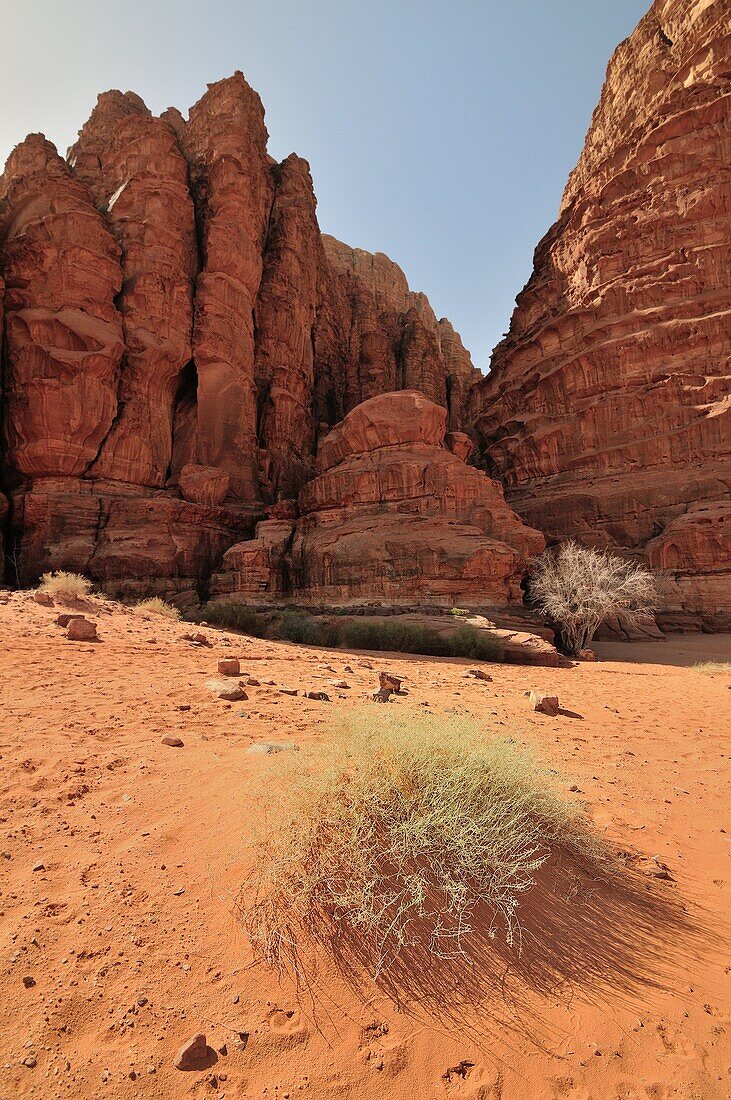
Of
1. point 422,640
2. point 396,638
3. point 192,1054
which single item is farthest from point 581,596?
point 192,1054

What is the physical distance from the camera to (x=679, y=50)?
2970cm

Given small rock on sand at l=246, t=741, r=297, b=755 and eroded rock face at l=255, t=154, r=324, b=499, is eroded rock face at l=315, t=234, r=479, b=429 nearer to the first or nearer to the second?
eroded rock face at l=255, t=154, r=324, b=499

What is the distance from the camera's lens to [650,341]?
28.1 m

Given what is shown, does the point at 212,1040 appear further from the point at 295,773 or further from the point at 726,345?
the point at 726,345

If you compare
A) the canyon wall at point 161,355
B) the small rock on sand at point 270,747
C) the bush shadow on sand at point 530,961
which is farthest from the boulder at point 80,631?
the canyon wall at point 161,355

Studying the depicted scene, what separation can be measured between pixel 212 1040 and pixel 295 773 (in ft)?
5.14

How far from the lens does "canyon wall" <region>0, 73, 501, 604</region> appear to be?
23.8 m

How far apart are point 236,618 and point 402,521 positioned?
319 inches

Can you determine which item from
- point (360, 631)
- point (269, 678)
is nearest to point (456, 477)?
point (360, 631)

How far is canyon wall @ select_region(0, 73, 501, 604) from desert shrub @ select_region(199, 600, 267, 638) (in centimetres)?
334

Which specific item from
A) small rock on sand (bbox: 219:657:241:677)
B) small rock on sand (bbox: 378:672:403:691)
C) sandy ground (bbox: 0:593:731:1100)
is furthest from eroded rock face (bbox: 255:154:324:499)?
sandy ground (bbox: 0:593:731:1100)

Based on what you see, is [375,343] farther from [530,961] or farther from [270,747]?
[530,961]

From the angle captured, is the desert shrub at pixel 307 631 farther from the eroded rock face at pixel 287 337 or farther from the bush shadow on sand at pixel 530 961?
the eroded rock face at pixel 287 337

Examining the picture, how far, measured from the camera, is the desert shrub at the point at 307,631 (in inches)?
647
